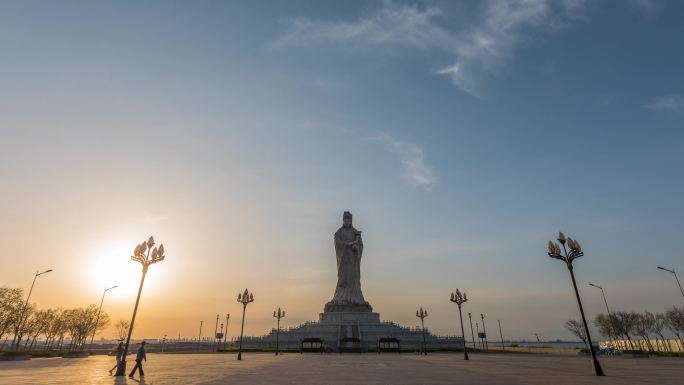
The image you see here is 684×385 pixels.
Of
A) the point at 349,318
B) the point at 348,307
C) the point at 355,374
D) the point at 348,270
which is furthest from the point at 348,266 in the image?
the point at 355,374

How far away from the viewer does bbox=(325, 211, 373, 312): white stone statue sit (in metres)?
58.7

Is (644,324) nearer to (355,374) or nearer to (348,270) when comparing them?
(348,270)

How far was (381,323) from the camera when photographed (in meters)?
54.6

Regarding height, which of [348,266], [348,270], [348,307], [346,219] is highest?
[346,219]

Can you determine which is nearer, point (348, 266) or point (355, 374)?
point (355, 374)

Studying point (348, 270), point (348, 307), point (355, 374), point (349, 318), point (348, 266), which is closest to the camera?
point (355, 374)

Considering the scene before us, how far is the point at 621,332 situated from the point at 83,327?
9670 centimetres

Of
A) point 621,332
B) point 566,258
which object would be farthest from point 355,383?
point 621,332

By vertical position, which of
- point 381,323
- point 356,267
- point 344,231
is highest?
point 344,231

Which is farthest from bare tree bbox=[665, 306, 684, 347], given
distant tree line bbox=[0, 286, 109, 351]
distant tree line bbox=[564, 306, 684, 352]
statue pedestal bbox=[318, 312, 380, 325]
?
distant tree line bbox=[0, 286, 109, 351]

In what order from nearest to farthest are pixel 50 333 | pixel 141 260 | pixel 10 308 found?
pixel 141 260, pixel 10 308, pixel 50 333

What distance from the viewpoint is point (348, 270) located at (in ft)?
204

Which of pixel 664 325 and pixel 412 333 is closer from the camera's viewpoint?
pixel 412 333

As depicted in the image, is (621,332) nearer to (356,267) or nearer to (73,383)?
(356,267)
